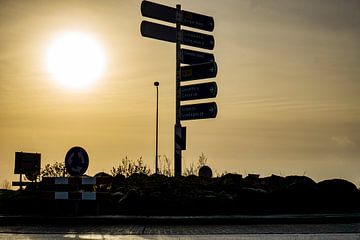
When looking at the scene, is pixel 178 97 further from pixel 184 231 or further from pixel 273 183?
pixel 184 231

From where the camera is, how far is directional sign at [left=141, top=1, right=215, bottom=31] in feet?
84.7

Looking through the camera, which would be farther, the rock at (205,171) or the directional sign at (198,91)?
the rock at (205,171)

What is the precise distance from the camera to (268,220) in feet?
59.2

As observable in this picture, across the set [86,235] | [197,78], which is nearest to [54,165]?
[197,78]

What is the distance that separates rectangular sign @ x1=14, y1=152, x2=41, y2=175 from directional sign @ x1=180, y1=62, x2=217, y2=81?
20.7 ft

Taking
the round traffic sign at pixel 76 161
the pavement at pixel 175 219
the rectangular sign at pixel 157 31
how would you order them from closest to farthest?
the pavement at pixel 175 219, the round traffic sign at pixel 76 161, the rectangular sign at pixel 157 31

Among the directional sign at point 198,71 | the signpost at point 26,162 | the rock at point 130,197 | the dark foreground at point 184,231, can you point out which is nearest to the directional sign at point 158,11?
the directional sign at point 198,71

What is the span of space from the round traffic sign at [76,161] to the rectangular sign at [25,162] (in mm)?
8901

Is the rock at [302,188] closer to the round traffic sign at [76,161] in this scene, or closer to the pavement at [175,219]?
the pavement at [175,219]

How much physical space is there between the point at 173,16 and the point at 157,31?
A: 1204 mm

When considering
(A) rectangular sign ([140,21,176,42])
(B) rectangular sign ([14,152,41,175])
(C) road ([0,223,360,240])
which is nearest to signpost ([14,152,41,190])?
(B) rectangular sign ([14,152,41,175])

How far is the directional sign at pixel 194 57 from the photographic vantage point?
27.2 meters

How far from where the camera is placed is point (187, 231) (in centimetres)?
1625

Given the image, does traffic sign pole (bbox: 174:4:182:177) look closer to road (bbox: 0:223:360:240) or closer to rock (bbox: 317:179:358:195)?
rock (bbox: 317:179:358:195)
